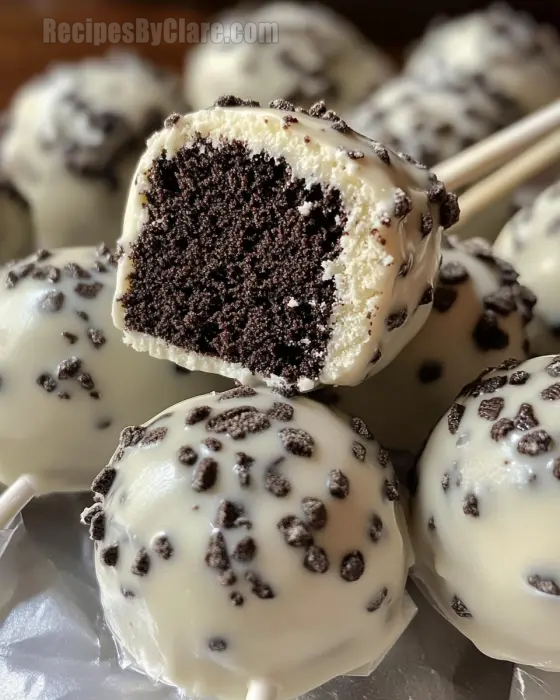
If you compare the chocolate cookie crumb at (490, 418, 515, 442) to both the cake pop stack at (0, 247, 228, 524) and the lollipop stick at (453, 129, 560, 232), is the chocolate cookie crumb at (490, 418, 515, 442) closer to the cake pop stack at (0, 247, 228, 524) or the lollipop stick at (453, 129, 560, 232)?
the cake pop stack at (0, 247, 228, 524)

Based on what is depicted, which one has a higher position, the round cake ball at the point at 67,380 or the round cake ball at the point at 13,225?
the round cake ball at the point at 67,380

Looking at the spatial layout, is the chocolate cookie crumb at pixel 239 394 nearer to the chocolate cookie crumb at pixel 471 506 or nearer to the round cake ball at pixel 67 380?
the round cake ball at pixel 67 380

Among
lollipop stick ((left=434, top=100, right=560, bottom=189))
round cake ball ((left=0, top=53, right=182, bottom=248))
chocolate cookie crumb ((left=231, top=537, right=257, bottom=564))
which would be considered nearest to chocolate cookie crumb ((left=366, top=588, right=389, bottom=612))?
chocolate cookie crumb ((left=231, top=537, right=257, bottom=564))

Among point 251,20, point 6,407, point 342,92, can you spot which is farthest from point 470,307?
point 251,20

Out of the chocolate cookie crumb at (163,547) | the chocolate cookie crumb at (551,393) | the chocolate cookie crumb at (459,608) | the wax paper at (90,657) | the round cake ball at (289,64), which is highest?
the round cake ball at (289,64)

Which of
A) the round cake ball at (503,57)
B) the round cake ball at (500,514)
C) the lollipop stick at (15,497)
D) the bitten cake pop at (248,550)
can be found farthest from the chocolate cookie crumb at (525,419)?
the round cake ball at (503,57)

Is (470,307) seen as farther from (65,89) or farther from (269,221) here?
(65,89)
